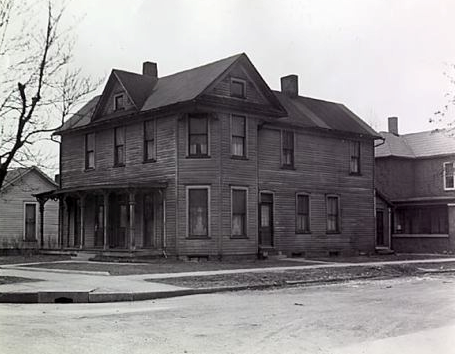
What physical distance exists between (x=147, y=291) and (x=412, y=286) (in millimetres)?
7217

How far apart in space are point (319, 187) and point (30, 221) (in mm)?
18393

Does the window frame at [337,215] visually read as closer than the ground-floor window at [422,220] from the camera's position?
Yes

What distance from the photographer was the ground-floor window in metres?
39.1

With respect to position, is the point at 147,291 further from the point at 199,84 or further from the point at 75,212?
the point at 75,212

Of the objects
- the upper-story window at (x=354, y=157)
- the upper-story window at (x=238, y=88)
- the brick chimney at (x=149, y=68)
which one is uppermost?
the brick chimney at (x=149, y=68)

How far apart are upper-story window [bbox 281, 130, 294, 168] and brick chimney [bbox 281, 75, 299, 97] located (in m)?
5.06

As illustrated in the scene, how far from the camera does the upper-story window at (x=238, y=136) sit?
89.7ft

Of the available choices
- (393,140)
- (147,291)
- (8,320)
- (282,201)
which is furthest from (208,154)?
(393,140)

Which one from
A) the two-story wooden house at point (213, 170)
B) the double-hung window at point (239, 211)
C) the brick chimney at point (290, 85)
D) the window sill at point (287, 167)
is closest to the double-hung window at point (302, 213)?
the two-story wooden house at point (213, 170)

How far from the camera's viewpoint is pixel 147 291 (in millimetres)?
15055

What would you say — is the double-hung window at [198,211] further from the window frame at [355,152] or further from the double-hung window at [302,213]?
the window frame at [355,152]

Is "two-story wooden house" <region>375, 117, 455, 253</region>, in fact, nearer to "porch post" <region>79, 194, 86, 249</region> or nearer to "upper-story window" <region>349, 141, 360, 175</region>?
"upper-story window" <region>349, 141, 360, 175</region>

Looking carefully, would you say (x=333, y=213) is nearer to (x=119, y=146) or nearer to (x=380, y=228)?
(x=380, y=228)

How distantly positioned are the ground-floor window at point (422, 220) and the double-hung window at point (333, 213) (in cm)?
963
